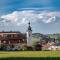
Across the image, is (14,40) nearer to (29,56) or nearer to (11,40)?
(11,40)

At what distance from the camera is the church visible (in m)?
7.19

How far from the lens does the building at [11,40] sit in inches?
282

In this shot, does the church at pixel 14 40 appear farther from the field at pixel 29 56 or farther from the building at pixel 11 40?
the field at pixel 29 56

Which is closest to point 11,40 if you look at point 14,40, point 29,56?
point 14,40

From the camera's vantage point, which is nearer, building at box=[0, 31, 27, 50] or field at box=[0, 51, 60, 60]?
field at box=[0, 51, 60, 60]

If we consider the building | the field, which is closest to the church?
the building

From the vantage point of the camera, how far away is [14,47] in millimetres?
7395

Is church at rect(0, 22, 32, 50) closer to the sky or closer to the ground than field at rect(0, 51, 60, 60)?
closer to the sky

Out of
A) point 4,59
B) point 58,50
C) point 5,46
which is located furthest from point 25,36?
point 4,59

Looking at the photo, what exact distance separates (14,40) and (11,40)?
0.10 meters

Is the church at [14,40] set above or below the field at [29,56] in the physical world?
above

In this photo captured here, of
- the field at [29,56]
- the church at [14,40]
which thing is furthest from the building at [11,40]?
the field at [29,56]

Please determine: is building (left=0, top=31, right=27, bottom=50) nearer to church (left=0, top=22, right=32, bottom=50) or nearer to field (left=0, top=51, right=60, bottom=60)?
church (left=0, top=22, right=32, bottom=50)

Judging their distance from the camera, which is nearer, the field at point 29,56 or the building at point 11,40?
the field at point 29,56
